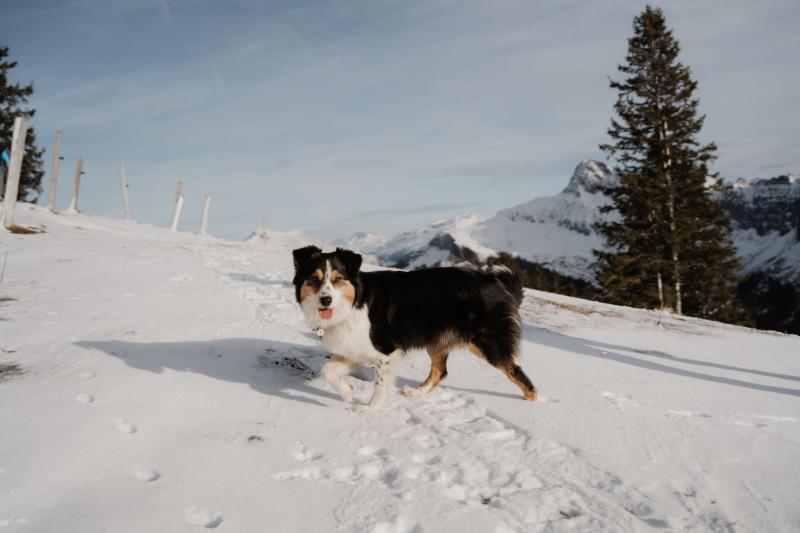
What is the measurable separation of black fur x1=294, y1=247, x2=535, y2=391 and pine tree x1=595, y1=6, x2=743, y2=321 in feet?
55.0

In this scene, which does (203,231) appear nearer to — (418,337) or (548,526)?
(418,337)

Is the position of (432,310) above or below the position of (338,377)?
above

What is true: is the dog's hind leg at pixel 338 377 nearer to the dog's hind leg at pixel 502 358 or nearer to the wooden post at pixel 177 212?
the dog's hind leg at pixel 502 358

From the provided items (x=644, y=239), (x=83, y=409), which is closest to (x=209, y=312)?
(x=83, y=409)

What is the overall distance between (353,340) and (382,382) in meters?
0.54

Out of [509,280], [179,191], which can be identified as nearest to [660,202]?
[509,280]

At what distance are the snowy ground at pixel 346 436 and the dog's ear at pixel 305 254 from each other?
1429 millimetres

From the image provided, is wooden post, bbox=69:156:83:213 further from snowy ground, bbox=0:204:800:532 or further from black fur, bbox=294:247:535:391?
black fur, bbox=294:247:535:391

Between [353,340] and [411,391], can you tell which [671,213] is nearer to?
[411,391]

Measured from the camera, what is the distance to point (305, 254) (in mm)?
5066

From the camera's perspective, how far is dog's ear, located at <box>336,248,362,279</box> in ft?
16.2

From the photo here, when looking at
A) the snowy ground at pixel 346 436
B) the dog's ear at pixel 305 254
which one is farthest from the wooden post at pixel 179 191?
the dog's ear at pixel 305 254

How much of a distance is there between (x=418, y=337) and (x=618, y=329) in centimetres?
598

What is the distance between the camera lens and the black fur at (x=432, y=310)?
196 inches
